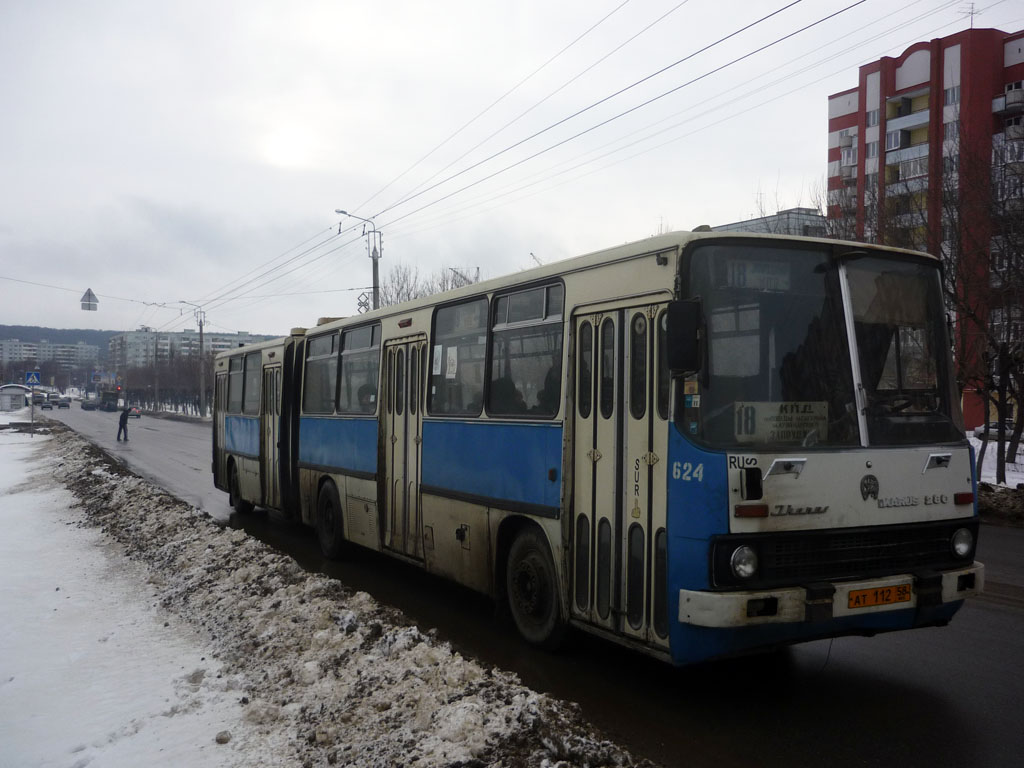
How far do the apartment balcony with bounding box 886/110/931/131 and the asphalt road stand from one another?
5192 cm

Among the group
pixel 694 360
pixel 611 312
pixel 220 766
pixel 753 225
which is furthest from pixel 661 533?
pixel 753 225

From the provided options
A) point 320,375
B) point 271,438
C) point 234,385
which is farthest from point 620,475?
point 234,385

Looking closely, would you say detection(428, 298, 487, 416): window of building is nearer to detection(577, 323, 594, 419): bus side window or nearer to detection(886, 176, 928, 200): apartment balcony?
detection(577, 323, 594, 419): bus side window

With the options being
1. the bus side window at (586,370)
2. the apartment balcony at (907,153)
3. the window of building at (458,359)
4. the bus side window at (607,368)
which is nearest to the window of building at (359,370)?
the window of building at (458,359)

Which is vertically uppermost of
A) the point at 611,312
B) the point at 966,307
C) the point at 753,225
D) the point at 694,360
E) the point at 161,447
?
the point at 753,225

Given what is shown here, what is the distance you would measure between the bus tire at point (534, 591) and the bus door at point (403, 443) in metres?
1.92

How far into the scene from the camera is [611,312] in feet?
19.7

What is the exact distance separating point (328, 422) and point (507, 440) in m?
4.77

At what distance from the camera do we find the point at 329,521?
11.4m

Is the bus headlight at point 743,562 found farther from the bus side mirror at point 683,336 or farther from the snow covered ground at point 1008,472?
the snow covered ground at point 1008,472

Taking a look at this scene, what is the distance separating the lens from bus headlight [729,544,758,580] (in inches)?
A: 197

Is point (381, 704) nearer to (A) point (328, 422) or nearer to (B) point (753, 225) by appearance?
(A) point (328, 422)

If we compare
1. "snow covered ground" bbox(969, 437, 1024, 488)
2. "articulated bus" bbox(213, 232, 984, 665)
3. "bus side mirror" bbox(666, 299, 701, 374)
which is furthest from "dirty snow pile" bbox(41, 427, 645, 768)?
"snow covered ground" bbox(969, 437, 1024, 488)

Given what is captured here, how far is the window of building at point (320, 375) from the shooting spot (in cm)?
1141
